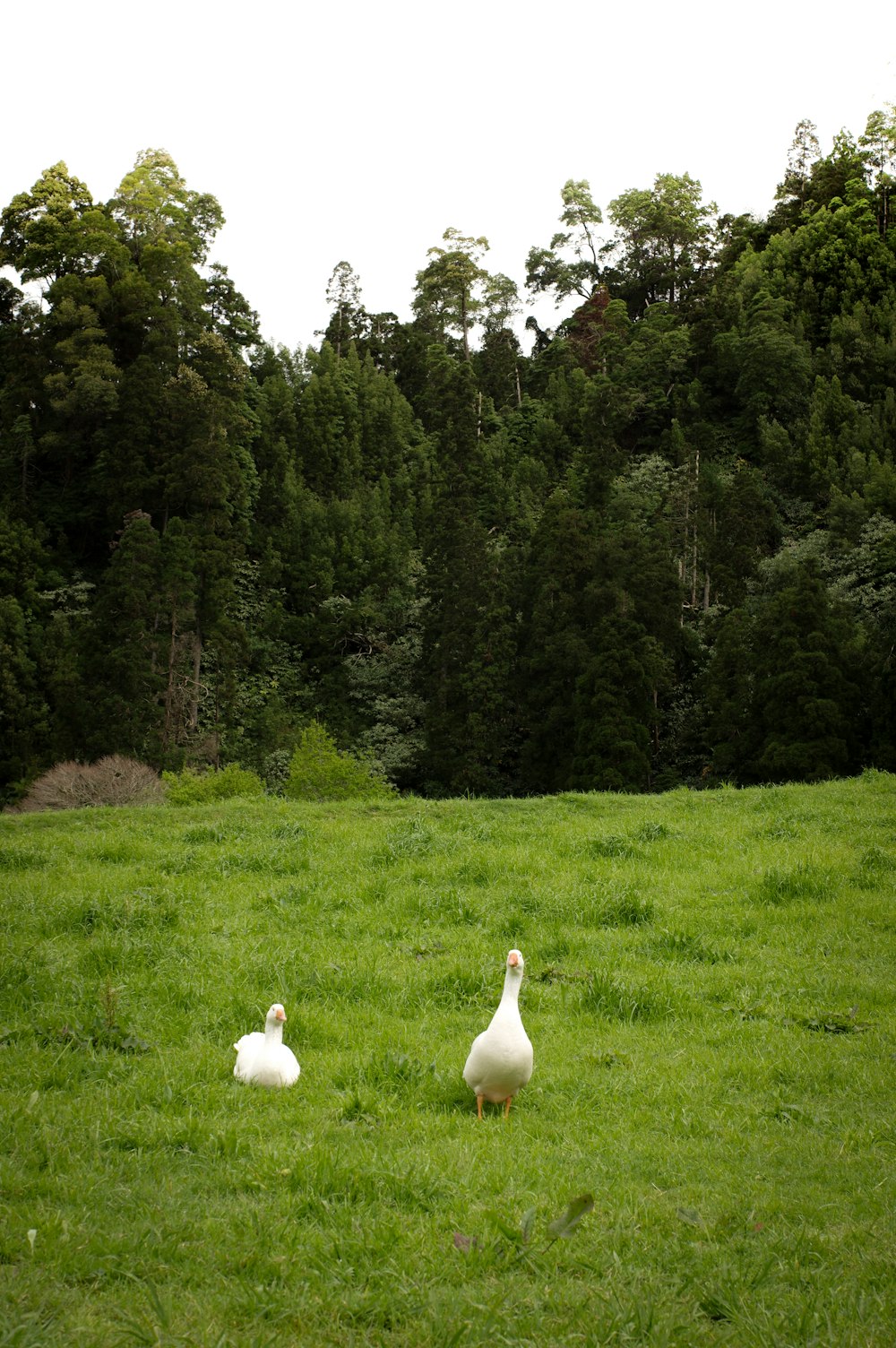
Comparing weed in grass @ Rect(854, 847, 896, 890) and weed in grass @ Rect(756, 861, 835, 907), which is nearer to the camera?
weed in grass @ Rect(756, 861, 835, 907)

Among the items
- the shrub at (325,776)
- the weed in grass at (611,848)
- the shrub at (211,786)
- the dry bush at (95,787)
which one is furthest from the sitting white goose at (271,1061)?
the dry bush at (95,787)

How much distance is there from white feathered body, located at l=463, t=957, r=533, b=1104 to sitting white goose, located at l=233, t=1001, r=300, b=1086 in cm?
109

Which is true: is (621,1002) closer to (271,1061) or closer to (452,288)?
(271,1061)

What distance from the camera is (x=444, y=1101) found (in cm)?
652

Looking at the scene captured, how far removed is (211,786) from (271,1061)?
18.7 meters

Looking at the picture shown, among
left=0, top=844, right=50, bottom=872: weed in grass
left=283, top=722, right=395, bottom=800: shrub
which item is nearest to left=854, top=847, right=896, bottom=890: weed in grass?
left=0, top=844, right=50, bottom=872: weed in grass

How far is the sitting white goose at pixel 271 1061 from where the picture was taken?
6605mm

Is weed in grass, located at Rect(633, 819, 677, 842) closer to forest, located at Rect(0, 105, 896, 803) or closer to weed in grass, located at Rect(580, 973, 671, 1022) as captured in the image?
weed in grass, located at Rect(580, 973, 671, 1022)

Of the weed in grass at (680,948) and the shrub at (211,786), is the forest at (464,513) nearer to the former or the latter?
the shrub at (211,786)

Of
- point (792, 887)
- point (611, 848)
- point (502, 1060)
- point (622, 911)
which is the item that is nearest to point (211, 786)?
point (611, 848)

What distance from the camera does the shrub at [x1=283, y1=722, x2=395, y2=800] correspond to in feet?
88.0

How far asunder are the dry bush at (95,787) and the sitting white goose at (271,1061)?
19.4 m

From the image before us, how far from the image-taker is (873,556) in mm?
37469

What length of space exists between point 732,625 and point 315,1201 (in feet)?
102
